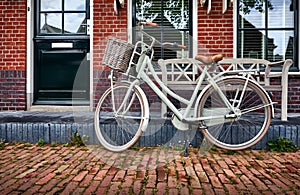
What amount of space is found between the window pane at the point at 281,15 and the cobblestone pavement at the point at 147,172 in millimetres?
2340

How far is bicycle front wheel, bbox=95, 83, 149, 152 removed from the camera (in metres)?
3.25

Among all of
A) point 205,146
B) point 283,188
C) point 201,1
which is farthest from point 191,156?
point 201,1

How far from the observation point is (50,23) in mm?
5336

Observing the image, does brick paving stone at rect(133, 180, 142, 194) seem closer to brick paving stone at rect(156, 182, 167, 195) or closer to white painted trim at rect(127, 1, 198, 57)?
brick paving stone at rect(156, 182, 167, 195)

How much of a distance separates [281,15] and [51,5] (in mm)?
3701

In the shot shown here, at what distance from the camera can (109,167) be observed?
116 inches

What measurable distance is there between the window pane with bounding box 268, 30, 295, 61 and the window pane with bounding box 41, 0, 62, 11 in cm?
343

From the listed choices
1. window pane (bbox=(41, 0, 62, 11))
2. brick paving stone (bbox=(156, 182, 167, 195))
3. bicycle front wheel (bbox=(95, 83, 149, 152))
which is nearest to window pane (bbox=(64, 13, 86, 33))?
window pane (bbox=(41, 0, 62, 11))

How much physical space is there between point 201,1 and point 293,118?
214 cm

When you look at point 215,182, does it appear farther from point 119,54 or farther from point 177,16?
point 177,16

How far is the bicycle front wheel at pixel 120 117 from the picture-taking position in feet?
10.7

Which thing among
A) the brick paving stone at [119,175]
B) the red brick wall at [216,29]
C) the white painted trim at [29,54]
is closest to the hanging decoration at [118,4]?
the red brick wall at [216,29]

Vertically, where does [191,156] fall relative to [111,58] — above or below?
below

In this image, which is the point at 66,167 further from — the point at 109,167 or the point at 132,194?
the point at 132,194
